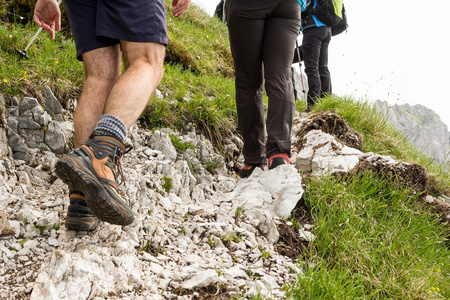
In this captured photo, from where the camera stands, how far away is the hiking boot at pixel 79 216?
2.20 metres

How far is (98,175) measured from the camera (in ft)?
6.44

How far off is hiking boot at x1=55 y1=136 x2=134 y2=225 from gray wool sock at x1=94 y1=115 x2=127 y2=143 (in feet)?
0.08

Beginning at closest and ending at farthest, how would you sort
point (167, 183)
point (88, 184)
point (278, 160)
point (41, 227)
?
1. point (88, 184)
2. point (41, 227)
3. point (167, 183)
4. point (278, 160)

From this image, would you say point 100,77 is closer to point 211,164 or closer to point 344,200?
point 211,164

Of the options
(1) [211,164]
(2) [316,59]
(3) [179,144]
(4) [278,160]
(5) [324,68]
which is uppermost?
(2) [316,59]

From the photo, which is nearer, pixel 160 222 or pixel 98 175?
pixel 98 175

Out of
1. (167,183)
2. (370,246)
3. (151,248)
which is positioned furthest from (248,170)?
(151,248)

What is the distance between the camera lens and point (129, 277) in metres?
1.99

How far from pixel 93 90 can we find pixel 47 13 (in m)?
0.74

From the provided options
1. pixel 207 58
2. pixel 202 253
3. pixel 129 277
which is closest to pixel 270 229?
pixel 202 253

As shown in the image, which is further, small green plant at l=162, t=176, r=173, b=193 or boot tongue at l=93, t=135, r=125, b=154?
small green plant at l=162, t=176, r=173, b=193

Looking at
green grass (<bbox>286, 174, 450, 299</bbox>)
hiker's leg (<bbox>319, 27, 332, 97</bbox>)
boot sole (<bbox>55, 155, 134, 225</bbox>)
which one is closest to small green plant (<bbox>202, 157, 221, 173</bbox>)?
green grass (<bbox>286, 174, 450, 299</bbox>)

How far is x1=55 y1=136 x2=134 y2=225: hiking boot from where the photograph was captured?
1877mm

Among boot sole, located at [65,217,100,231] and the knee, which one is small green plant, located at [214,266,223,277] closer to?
boot sole, located at [65,217,100,231]
